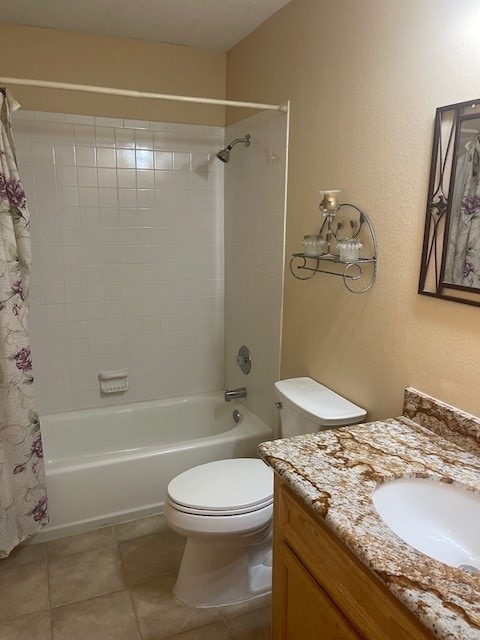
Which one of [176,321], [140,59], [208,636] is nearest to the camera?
[208,636]

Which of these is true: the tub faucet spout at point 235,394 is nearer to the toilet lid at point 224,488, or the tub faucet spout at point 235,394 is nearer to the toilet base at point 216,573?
the toilet lid at point 224,488

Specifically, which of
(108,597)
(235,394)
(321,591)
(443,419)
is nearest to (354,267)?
(443,419)

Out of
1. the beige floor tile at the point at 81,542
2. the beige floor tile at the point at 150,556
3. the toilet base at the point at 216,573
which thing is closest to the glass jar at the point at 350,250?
the toilet base at the point at 216,573

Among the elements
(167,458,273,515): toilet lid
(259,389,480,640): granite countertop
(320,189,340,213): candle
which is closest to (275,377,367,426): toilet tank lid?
(259,389,480,640): granite countertop

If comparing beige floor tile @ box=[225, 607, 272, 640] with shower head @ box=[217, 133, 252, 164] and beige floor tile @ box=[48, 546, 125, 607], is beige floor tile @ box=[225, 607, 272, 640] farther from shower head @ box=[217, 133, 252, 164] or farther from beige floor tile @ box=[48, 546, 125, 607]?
shower head @ box=[217, 133, 252, 164]

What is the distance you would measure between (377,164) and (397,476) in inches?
38.9

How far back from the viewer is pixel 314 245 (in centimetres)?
184

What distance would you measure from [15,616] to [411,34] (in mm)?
2403

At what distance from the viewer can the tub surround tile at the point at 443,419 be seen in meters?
1.28

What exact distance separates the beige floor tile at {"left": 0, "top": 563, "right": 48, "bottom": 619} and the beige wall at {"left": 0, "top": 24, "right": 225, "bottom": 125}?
2184 mm

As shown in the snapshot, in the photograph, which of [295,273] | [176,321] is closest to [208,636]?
[295,273]

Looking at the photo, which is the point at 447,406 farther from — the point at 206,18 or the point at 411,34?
the point at 206,18

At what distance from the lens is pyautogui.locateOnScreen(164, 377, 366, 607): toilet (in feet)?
5.53

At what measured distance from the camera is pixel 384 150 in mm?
1529
